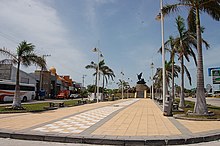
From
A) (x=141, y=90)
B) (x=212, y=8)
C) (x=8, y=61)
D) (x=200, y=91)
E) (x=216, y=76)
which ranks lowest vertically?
(x=200, y=91)

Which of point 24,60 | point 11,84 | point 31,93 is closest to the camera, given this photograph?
point 24,60

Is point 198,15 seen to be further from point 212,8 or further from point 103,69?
point 103,69

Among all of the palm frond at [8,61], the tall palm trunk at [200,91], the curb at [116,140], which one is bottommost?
the curb at [116,140]

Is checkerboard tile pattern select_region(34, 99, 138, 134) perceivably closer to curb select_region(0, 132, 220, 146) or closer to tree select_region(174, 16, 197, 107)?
curb select_region(0, 132, 220, 146)

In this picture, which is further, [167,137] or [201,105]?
[201,105]

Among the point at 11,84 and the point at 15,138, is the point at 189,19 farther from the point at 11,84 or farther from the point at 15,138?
the point at 11,84

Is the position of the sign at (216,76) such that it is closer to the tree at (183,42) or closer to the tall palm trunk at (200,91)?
the tree at (183,42)

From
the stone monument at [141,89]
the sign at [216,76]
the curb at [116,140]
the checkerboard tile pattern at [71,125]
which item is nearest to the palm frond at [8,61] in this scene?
the checkerboard tile pattern at [71,125]

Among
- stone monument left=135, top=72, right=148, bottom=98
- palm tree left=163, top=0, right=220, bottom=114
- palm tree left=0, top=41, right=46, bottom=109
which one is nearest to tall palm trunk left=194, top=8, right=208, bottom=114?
palm tree left=163, top=0, right=220, bottom=114

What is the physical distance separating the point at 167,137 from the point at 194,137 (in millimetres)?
894

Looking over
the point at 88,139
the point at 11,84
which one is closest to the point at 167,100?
the point at 88,139

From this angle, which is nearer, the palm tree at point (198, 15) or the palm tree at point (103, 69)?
the palm tree at point (198, 15)

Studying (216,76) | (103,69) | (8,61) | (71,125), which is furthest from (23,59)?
(216,76)

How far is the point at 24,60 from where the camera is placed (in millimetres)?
19109
